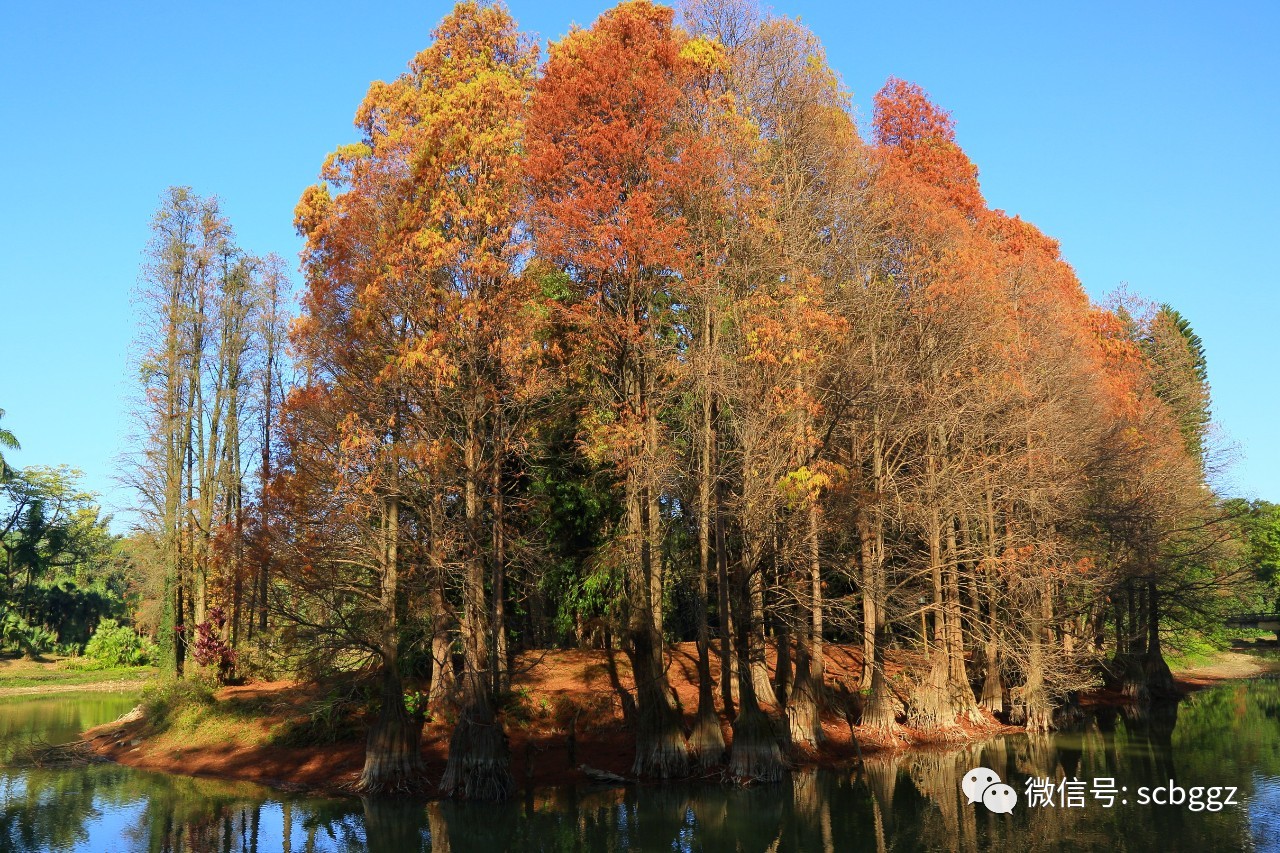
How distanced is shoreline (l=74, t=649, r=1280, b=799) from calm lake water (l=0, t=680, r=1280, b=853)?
0.80 metres

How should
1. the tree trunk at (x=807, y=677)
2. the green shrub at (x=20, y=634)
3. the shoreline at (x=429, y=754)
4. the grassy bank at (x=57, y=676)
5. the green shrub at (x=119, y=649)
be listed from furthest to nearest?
the green shrub at (x=20, y=634) < the green shrub at (x=119, y=649) < the grassy bank at (x=57, y=676) < the tree trunk at (x=807, y=677) < the shoreline at (x=429, y=754)

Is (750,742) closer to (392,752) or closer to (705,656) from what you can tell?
(705,656)

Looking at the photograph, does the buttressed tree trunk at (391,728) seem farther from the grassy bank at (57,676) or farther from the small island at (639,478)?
the grassy bank at (57,676)

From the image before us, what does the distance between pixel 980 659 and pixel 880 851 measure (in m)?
21.3

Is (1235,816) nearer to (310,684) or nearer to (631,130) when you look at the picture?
(631,130)

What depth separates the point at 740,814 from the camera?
2023 cm

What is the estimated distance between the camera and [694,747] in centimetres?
2380

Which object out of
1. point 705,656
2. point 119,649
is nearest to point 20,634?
point 119,649

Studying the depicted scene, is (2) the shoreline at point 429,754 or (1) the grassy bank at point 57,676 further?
(1) the grassy bank at point 57,676

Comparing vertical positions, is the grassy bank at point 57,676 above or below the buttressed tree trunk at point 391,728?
below

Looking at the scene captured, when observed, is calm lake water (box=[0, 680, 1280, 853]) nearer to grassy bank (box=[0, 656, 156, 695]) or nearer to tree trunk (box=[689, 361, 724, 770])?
tree trunk (box=[689, 361, 724, 770])

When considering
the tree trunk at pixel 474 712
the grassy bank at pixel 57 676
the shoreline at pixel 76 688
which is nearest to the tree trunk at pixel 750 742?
the tree trunk at pixel 474 712

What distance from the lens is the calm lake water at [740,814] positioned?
60.2 ft

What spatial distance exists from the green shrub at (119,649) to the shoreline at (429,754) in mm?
36110
